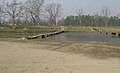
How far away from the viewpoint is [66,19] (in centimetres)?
13225

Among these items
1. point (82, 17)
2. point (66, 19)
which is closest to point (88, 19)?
point (82, 17)

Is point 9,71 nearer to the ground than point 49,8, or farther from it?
nearer to the ground

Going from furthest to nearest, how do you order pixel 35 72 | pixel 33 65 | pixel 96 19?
pixel 96 19, pixel 33 65, pixel 35 72

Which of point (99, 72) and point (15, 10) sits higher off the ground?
point (15, 10)

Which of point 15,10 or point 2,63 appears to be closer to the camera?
point 2,63

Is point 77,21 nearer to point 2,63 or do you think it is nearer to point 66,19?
point 66,19

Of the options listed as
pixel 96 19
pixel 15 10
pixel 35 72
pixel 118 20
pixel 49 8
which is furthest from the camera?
pixel 118 20

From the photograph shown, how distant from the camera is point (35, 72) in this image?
9.09m

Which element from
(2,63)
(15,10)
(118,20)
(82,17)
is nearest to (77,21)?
(82,17)

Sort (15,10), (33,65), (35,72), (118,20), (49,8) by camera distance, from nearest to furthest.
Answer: (35,72)
(33,65)
(15,10)
(49,8)
(118,20)

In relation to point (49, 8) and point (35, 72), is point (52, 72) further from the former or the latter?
point (49, 8)

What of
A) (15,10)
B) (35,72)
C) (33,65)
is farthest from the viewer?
(15,10)

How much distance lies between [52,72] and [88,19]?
122 meters

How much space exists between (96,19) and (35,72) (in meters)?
119
